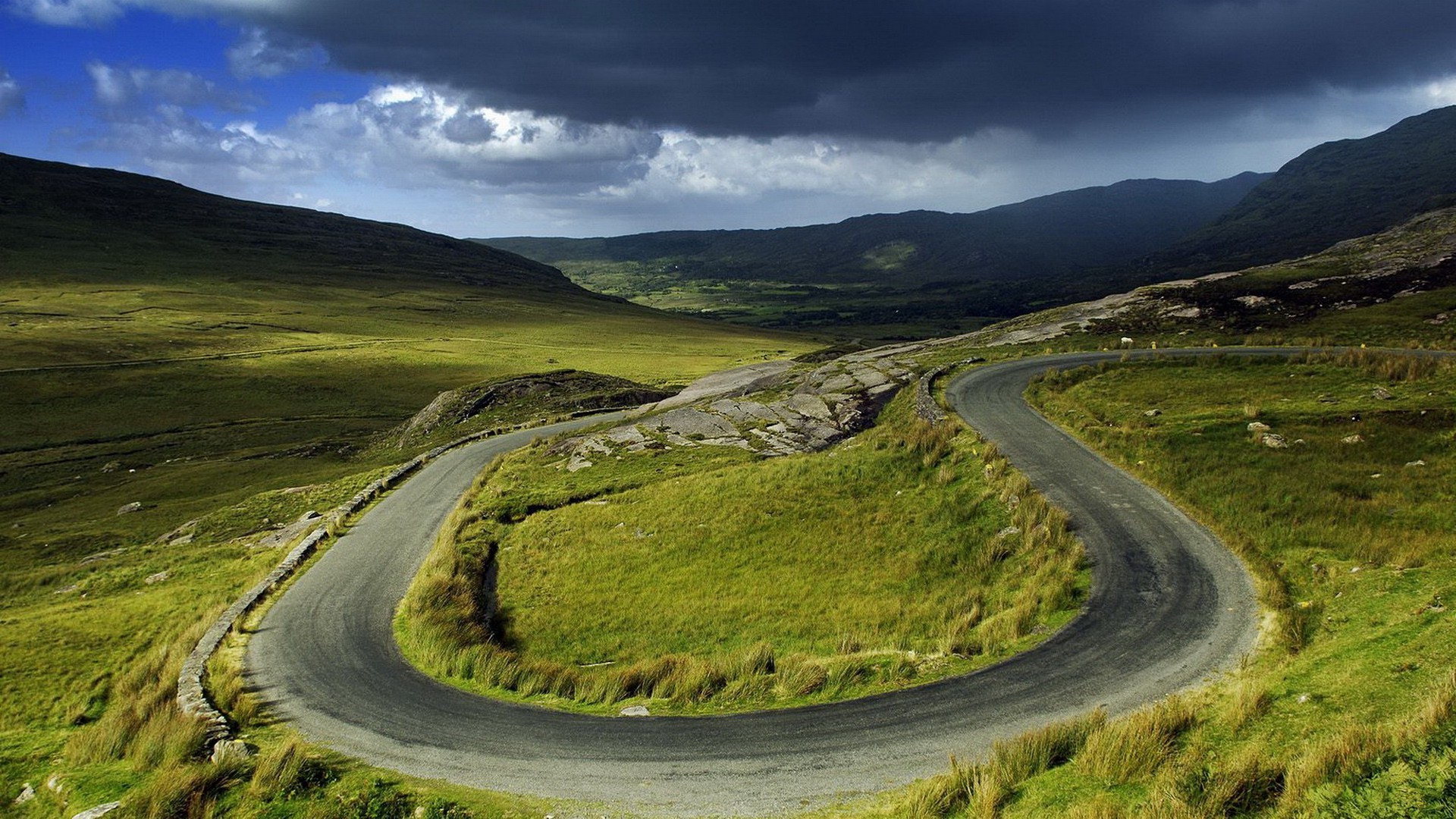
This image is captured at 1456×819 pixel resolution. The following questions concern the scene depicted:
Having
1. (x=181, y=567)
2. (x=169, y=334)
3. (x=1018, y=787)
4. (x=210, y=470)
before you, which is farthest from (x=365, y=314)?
(x=1018, y=787)

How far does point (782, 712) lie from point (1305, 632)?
34.9 ft

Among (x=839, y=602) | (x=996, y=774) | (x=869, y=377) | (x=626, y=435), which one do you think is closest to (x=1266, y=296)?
(x=869, y=377)

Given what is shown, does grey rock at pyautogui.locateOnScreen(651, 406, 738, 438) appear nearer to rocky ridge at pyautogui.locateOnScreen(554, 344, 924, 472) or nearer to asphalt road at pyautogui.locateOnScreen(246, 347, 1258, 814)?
rocky ridge at pyautogui.locateOnScreen(554, 344, 924, 472)

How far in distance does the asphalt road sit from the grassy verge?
812 mm

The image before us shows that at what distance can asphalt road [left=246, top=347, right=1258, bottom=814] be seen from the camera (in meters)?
11.5

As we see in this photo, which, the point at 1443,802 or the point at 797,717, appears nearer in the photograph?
the point at 1443,802

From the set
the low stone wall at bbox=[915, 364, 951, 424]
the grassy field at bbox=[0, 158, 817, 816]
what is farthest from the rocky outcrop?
the low stone wall at bbox=[915, 364, 951, 424]

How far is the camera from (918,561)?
2222 centimetres

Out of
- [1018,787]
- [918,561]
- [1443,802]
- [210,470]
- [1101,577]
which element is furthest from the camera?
[210,470]

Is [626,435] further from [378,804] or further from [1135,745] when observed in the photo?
[1135,745]

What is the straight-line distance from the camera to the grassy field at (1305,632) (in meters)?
7.58

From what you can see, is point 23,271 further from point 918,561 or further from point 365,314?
point 918,561

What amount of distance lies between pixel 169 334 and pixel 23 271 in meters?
74.5

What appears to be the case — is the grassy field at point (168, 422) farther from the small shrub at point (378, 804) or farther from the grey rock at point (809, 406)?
the grey rock at point (809, 406)
